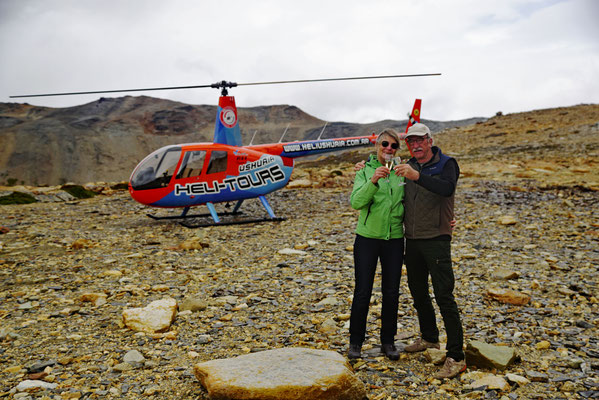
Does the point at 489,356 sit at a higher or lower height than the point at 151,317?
higher

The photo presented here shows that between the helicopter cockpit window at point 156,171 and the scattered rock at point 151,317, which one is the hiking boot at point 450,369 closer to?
the scattered rock at point 151,317

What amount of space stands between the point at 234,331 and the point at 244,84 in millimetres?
8918

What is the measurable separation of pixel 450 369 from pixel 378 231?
5.34ft

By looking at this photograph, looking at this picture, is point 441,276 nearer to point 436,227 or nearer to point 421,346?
point 436,227

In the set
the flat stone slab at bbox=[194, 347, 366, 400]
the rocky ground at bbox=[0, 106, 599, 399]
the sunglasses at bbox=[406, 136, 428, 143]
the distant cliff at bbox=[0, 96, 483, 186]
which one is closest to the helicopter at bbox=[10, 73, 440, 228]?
the rocky ground at bbox=[0, 106, 599, 399]

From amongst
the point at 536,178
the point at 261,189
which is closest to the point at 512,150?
the point at 536,178

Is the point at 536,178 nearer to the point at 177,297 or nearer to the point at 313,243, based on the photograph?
the point at 313,243

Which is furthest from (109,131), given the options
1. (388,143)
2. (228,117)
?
(388,143)

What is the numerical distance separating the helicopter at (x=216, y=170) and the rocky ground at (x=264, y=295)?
3.36 feet

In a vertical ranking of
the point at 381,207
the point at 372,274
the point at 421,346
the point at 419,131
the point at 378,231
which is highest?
the point at 419,131

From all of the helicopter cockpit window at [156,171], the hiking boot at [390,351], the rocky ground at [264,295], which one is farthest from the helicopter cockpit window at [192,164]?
the hiking boot at [390,351]

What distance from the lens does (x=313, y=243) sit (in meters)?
10.4

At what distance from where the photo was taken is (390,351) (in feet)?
16.0

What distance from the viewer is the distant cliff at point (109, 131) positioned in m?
82.8
